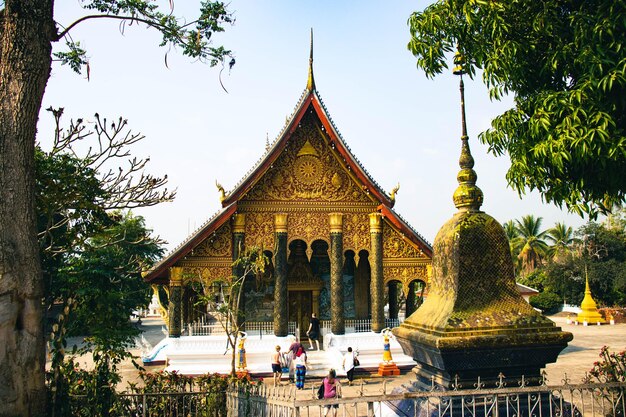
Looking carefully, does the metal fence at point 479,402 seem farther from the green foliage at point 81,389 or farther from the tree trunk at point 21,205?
the green foliage at point 81,389

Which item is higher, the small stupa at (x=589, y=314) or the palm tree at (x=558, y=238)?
the palm tree at (x=558, y=238)

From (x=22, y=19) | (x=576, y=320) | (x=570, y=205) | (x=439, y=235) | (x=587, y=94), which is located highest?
(x=22, y=19)

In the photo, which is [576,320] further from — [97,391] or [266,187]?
[97,391]

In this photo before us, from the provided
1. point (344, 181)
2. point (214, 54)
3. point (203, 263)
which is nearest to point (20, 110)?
point (214, 54)

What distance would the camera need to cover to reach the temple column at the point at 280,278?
1544 centimetres

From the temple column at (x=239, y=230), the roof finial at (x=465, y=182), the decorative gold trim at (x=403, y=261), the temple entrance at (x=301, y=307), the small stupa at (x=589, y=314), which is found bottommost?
the small stupa at (x=589, y=314)

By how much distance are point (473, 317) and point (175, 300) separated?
1251 cm

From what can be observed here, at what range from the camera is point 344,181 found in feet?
53.9

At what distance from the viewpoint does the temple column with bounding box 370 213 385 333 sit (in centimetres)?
1591

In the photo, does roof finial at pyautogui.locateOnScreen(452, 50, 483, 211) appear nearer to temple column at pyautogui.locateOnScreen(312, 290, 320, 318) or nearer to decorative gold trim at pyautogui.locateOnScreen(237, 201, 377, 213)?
decorative gold trim at pyautogui.locateOnScreen(237, 201, 377, 213)

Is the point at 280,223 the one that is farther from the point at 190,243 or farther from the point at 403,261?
the point at 403,261

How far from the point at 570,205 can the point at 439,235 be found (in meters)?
2.09

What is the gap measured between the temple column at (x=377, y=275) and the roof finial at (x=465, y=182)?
38.2 feet

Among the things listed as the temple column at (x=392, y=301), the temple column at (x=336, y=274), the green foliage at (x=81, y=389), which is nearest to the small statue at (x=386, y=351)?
the temple column at (x=336, y=274)
